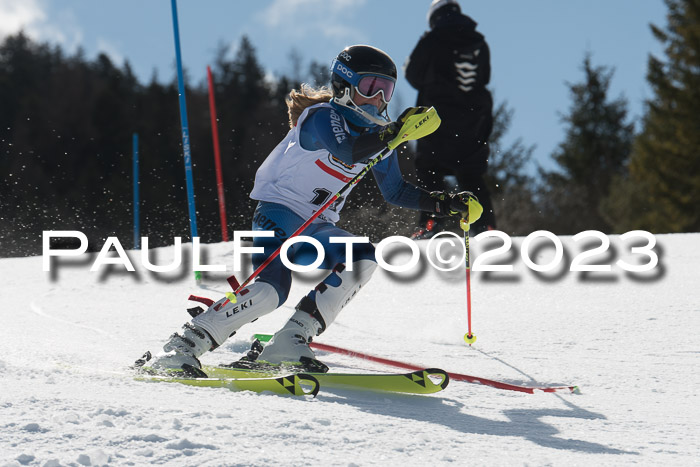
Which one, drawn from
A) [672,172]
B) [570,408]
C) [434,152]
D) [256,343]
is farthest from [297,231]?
[672,172]

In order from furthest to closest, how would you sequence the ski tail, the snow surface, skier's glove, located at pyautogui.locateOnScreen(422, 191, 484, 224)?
skier's glove, located at pyautogui.locateOnScreen(422, 191, 484, 224)
the ski tail
the snow surface

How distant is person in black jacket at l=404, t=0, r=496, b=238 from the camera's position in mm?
7141

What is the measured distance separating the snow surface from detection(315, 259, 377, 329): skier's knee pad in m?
0.40

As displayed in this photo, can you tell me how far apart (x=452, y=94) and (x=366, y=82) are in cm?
431

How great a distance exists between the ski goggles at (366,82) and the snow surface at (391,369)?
1.24 metres

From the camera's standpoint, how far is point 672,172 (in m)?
25.5

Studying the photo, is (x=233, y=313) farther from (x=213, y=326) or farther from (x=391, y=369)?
(x=391, y=369)

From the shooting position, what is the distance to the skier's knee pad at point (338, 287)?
123 inches

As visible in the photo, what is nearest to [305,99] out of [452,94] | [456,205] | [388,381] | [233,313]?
[456,205]

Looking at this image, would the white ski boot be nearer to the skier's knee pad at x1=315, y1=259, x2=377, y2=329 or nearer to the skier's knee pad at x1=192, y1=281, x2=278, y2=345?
the skier's knee pad at x1=192, y1=281, x2=278, y2=345

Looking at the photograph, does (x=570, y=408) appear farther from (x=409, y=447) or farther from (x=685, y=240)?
(x=685, y=240)

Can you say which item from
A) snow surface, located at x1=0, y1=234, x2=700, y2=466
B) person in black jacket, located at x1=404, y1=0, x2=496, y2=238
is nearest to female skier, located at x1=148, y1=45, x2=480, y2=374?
snow surface, located at x1=0, y1=234, x2=700, y2=466

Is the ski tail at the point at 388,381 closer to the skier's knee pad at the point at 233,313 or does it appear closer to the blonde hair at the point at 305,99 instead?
the skier's knee pad at the point at 233,313

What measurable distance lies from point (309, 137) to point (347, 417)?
Answer: 137 centimetres
